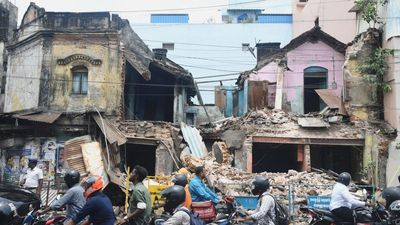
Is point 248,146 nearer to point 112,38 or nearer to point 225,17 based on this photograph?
point 112,38

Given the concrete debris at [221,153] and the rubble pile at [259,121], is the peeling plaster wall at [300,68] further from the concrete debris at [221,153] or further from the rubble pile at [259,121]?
the concrete debris at [221,153]

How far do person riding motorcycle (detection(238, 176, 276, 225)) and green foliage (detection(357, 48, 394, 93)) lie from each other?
13734mm

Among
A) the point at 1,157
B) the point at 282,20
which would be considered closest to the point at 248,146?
the point at 1,157

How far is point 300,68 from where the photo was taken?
2114 centimetres

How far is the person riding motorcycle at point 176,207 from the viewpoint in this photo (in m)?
4.32

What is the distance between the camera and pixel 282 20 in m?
35.4

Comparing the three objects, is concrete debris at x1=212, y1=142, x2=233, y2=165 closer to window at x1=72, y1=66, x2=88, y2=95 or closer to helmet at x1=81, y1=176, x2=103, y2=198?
window at x1=72, y1=66, x2=88, y2=95

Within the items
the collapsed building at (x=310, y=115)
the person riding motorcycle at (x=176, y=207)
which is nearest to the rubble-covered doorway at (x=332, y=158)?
the collapsed building at (x=310, y=115)

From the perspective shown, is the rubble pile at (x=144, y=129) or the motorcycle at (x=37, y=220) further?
the rubble pile at (x=144, y=129)

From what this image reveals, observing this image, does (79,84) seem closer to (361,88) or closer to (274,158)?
(274,158)

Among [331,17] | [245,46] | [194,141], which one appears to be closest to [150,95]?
[194,141]

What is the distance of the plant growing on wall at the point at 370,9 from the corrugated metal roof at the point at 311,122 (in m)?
4.77

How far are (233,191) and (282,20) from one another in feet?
83.0

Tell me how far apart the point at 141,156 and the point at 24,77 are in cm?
622
